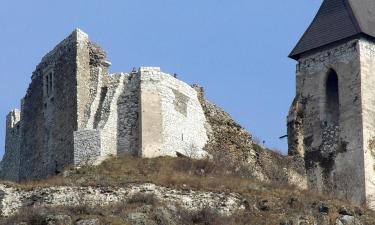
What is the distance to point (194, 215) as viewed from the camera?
181ft

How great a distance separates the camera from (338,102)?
217 feet

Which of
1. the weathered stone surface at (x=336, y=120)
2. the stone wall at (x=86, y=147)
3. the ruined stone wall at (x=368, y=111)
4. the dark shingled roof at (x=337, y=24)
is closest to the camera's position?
the stone wall at (x=86, y=147)

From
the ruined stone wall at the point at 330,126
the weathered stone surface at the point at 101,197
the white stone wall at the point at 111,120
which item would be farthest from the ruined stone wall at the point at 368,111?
the white stone wall at the point at 111,120

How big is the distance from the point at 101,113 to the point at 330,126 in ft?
32.2

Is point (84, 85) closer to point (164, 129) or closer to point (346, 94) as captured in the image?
point (164, 129)

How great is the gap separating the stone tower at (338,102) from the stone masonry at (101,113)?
5060mm

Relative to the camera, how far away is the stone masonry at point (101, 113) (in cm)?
6106

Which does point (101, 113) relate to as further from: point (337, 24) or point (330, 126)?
point (337, 24)

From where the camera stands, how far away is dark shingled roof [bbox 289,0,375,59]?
2616 inches

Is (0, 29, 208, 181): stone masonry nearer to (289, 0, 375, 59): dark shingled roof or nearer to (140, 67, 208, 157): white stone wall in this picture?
(140, 67, 208, 157): white stone wall

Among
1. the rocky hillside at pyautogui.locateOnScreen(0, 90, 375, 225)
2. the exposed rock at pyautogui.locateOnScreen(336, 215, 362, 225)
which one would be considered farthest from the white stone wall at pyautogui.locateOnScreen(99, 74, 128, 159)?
the exposed rock at pyautogui.locateOnScreen(336, 215, 362, 225)

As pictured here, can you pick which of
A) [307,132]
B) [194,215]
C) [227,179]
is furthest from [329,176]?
→ [194,215]

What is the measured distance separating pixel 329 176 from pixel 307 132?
8.54 ft

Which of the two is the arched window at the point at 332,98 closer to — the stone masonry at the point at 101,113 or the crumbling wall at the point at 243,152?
the crumbling wall at the point at 243,152
